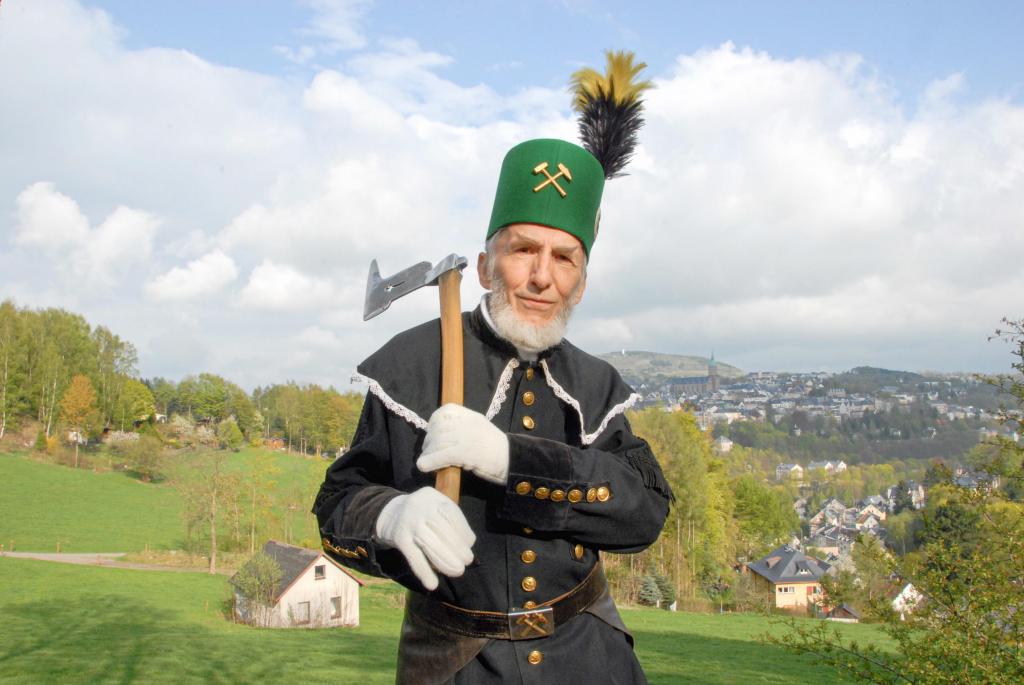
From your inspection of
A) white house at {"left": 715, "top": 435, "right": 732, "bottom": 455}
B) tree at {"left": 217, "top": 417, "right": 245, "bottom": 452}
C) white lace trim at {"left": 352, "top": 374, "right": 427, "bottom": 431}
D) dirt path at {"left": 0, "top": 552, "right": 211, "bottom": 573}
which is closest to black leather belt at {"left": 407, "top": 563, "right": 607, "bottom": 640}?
white lace trim at {"left": 352, "top": 374, "right": 427, "bottom": 431}

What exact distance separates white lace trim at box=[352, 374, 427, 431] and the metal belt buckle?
1.94 feet

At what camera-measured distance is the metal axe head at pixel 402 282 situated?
2355 mm

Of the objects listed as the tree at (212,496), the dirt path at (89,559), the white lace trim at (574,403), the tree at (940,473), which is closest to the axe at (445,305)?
the white lace trim at (574,403)

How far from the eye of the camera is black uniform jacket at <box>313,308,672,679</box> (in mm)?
2146

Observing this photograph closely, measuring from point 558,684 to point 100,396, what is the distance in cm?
5821

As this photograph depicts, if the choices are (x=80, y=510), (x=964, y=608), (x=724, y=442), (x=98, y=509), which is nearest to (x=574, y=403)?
(x=964, y=608)

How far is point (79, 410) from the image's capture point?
49188 millimetres

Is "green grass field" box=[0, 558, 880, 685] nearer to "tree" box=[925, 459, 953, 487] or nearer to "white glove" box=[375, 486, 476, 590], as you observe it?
"tree" box=[925, 459, 953, 487]

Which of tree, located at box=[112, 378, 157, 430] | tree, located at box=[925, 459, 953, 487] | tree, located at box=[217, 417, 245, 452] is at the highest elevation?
tree, located at box=[112, 378, 157, 430]

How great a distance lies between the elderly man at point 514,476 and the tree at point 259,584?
2319 centimetres

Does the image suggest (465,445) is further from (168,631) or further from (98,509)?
(98,509)

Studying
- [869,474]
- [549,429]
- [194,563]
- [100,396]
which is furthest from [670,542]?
[869,474]

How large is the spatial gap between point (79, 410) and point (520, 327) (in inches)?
2137

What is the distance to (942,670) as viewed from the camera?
519cm
